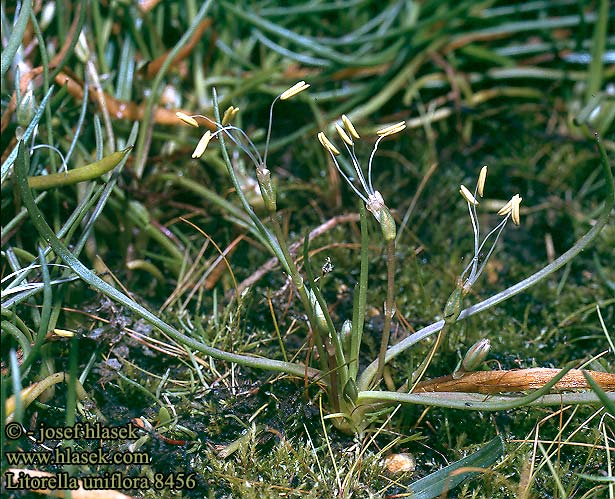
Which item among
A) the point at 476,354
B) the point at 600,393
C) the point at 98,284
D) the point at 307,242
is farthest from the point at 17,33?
the point at 600,393

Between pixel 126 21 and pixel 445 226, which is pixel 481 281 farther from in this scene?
pixel 126 21

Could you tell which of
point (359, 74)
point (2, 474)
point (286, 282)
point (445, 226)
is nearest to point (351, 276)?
point (286, 282)

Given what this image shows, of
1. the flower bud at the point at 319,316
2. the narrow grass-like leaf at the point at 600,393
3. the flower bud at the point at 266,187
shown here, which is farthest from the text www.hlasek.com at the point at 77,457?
the narrow grass-like leaf at the point at 600,393

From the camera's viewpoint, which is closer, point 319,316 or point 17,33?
point 319,316

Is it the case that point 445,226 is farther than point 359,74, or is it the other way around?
point 359,74

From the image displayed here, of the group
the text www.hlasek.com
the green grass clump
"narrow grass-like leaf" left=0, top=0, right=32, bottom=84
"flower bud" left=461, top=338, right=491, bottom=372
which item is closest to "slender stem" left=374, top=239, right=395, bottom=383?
the green grass clump

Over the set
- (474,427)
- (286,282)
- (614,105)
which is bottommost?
(474,427)

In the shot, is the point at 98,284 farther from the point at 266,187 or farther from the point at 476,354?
the point at 476,354
